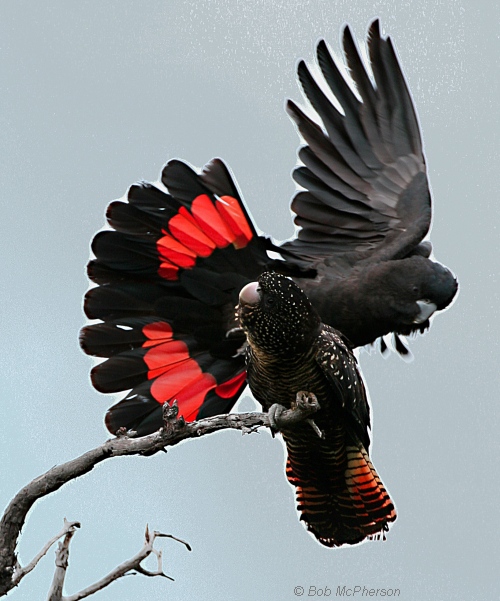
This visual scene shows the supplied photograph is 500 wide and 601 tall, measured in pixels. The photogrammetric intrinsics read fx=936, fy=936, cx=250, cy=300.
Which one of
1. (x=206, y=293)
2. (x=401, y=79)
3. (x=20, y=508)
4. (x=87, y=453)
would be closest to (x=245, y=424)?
(x=87, y=453)

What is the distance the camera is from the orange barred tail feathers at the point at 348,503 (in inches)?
226

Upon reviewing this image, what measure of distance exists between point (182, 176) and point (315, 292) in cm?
129

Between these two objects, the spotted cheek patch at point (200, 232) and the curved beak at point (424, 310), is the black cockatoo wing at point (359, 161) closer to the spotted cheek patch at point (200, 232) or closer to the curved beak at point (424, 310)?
the curved beak at point (424, 310)

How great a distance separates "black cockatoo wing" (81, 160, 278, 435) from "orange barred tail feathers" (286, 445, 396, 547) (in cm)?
114

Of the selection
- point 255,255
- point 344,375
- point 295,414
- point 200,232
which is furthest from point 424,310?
point 295,414

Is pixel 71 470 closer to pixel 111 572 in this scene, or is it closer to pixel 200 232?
pixel 111 572

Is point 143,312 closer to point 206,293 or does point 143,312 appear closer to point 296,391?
point 206,293

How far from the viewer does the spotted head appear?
5020 millimetres

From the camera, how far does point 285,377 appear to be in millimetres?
5270

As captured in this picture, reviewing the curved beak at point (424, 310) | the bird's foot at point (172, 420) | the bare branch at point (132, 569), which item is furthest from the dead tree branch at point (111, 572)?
the curved beak at point (424, 310)

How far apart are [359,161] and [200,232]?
172cm

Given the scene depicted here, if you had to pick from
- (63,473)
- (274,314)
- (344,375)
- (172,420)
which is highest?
(274,314)

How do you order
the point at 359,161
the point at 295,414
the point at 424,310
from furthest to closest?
the point at 359,161 < the point at 424,310 < the point at 295,414

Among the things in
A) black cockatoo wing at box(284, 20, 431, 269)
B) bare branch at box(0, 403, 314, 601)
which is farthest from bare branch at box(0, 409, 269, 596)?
black cockatoo wing at box(284, 20, 431, 269)
